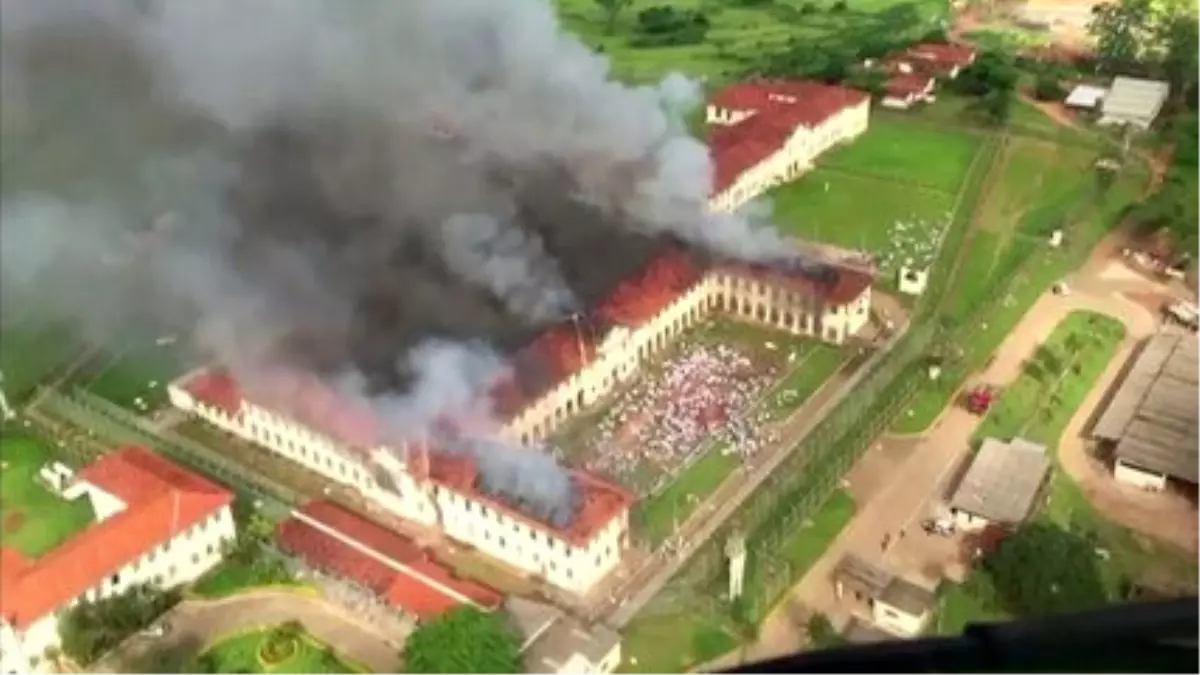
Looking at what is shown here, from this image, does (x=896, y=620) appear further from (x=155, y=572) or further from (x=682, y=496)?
(x=155, y=572)

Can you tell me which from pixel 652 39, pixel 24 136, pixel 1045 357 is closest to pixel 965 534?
pixel 1045 357

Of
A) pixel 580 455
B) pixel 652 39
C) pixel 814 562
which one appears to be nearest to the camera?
pixel 814 562

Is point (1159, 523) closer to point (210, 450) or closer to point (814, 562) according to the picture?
point (814, 562)

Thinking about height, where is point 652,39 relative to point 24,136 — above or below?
below

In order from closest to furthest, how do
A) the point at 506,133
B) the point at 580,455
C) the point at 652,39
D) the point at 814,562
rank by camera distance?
the point at 814,562, the point at 580,455, the point at 506,133, the point at 652,39

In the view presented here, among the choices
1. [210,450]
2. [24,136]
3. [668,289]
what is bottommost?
[210,450]

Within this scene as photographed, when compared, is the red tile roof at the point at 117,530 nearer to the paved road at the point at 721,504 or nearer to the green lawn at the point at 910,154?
the paved road at the point at 721,504

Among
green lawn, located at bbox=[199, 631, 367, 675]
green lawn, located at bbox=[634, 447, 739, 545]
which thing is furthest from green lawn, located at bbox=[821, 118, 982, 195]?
green lawn, located at bbox=[199, 631, 367, 675]

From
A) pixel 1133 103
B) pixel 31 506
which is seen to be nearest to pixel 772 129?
pixel 1133 103
